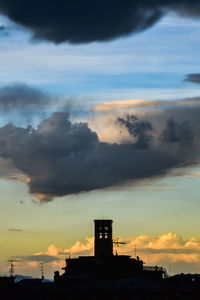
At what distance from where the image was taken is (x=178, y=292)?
164 metres

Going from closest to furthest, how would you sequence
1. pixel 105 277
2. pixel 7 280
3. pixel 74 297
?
pixel 7 280
pixel 74 297
pixel 105 277

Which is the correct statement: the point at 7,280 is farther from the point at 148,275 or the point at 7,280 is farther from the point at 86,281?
the point at 148,275

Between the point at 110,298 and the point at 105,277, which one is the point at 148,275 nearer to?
the point at 105,277

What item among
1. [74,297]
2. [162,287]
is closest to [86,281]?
[74,297]

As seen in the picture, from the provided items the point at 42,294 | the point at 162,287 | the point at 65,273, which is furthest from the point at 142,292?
the point at 65,273

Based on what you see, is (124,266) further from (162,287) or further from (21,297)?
(21,297)

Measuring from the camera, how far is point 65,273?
192m

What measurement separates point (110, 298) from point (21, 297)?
19.8 metres

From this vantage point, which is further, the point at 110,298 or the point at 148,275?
the point at 148,275

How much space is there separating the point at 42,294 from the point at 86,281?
1153cm

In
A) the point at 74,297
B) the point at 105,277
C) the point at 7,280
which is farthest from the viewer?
the point at 105,277

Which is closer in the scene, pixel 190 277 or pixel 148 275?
pixel 190 277

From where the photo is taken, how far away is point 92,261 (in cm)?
19512

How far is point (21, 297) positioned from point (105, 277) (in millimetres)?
33923
